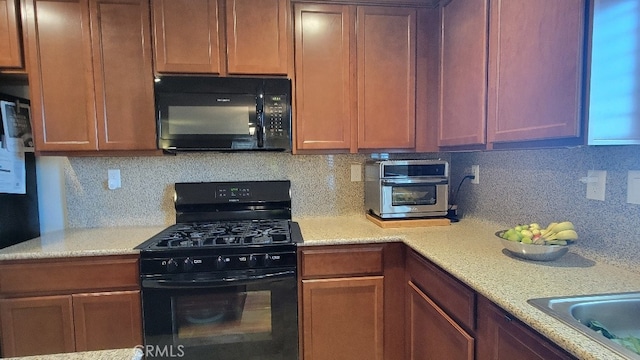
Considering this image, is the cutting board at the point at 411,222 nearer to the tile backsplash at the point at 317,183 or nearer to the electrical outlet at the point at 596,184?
the tile backsplash at the point at 317,183

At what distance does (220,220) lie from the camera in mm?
2168

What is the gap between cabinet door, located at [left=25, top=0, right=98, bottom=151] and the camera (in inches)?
68.3

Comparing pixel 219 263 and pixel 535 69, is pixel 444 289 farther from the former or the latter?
pixel 219 263

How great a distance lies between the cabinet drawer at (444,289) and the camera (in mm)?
1188

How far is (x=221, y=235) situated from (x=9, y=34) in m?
1.54

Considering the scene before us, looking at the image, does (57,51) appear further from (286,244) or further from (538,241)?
(538,241)

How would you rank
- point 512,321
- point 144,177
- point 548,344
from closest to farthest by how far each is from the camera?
1. point 548,344
2. point 512,321
3. point 144,177

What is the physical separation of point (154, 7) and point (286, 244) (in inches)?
59.3

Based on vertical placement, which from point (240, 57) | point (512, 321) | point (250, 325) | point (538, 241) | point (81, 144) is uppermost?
point (240, 57)

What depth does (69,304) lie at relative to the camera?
1583mm

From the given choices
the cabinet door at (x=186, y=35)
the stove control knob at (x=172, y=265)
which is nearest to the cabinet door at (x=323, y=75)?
the cabinet door at (x=186, y=35)

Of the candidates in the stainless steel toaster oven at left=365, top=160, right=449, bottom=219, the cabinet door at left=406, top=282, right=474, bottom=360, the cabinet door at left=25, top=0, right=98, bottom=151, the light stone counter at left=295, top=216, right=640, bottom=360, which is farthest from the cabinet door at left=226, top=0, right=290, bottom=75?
the cabinet door at left=406, top=282, right=474, bottom=360

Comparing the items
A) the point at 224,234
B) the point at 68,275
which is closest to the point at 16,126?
the point at 68,275

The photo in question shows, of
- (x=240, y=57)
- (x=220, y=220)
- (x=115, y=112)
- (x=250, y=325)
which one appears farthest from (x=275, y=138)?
(x=250, y=325)
